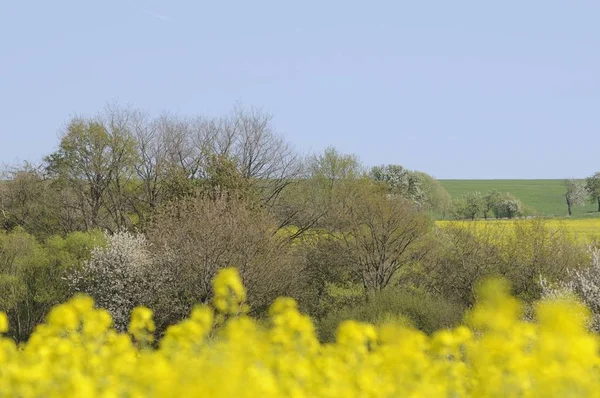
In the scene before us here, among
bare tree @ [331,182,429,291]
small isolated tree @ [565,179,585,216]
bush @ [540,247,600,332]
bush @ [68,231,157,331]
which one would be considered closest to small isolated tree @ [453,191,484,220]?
small isolated tree @ [565,179,585,216]

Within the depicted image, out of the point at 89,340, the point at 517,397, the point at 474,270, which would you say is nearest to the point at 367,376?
the point at 517,397

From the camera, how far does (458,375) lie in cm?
659

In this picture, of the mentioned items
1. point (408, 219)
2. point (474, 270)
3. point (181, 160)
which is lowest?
point (474, 270)

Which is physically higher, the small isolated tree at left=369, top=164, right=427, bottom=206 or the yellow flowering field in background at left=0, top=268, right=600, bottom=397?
the small isolated tree at left=369, top=164, right=427, bottom=206

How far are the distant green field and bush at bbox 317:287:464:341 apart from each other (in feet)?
194

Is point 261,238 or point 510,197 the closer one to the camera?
point 261,238

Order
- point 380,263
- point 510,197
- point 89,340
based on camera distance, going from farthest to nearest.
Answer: point 510,197
point 380,263
point 89,340

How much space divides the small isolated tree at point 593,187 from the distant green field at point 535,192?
1693 mm

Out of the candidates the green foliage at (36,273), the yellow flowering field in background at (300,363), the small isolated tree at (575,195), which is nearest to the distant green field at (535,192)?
the small isolated tree at (575,195)

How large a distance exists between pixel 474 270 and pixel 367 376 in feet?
101

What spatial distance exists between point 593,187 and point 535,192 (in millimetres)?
14724

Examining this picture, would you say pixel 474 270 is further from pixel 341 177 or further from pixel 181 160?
pixel 341 177

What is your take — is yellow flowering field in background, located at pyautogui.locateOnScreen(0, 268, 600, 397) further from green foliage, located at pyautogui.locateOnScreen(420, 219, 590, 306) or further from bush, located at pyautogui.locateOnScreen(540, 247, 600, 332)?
green foliage, located at pyautogui.locateOnScreen(420, 219, 590, 306)

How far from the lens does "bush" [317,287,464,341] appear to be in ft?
90.8
